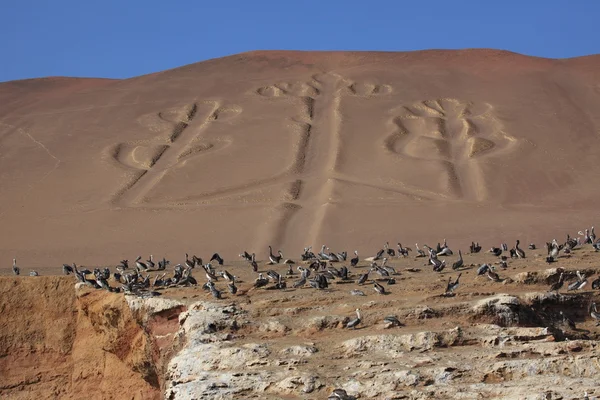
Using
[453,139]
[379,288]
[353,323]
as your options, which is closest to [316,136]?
[453,139]

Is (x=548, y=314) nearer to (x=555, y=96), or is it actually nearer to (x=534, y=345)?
(x=534, y=345)

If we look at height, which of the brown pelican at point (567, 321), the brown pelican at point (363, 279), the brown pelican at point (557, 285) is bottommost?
the brown pelican at point (567, 321)

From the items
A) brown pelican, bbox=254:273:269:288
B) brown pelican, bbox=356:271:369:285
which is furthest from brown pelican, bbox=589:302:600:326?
brown pelican, bbox=254:273:269:288

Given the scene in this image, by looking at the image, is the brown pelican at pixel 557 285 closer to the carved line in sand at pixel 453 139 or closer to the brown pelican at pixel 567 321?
the brown pelican at pixel 567 321

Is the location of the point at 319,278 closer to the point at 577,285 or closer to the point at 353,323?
the point at 353,323

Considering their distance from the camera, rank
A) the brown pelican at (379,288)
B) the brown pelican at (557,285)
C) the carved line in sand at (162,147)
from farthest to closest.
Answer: the carved line in sand at (162,147), the brown pelican at (557,285), the brown pelican at (379,288)

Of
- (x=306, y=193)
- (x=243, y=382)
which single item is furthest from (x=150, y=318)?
(x=306, y=193)

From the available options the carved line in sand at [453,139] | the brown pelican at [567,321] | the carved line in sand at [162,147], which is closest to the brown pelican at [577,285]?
the brown pelican at [567,321]
